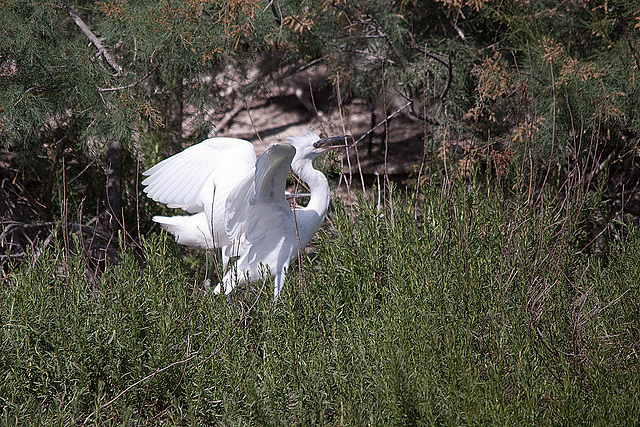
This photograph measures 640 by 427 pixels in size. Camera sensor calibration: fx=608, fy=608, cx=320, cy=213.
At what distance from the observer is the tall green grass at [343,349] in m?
2.47

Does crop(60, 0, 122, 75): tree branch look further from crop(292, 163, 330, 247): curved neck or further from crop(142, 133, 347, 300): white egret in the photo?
crop(292, 163, 330, 247): curved neck

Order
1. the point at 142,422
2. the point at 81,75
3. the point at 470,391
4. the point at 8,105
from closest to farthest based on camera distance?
the point at 470,391, the point at 142,422, the point at 8,105, the point at 81,75

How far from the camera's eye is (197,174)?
4.09 metres

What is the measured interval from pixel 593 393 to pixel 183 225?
8.08ft

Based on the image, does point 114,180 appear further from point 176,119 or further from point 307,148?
point 307,148

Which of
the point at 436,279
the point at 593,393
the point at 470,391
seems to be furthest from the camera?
the point at 436,279

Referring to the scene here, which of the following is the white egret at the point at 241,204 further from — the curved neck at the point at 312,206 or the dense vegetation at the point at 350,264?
the dense vegetation at the point at 350,264

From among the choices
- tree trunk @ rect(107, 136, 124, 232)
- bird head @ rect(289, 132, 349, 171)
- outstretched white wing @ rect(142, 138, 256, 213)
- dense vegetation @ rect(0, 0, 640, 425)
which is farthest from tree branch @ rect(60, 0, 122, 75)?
bird head @ rect(289, 132, 349, 171)

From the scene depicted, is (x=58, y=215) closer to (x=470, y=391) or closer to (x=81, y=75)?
(x=81, y=75)

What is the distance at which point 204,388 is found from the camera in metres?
2.77

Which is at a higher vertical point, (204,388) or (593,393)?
(204,388)

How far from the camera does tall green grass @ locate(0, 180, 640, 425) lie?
247 cm

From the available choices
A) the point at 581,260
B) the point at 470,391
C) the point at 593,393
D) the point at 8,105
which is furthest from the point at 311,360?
the point at 8,105

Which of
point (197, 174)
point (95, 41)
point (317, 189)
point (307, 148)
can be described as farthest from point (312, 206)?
point (95, 41)
